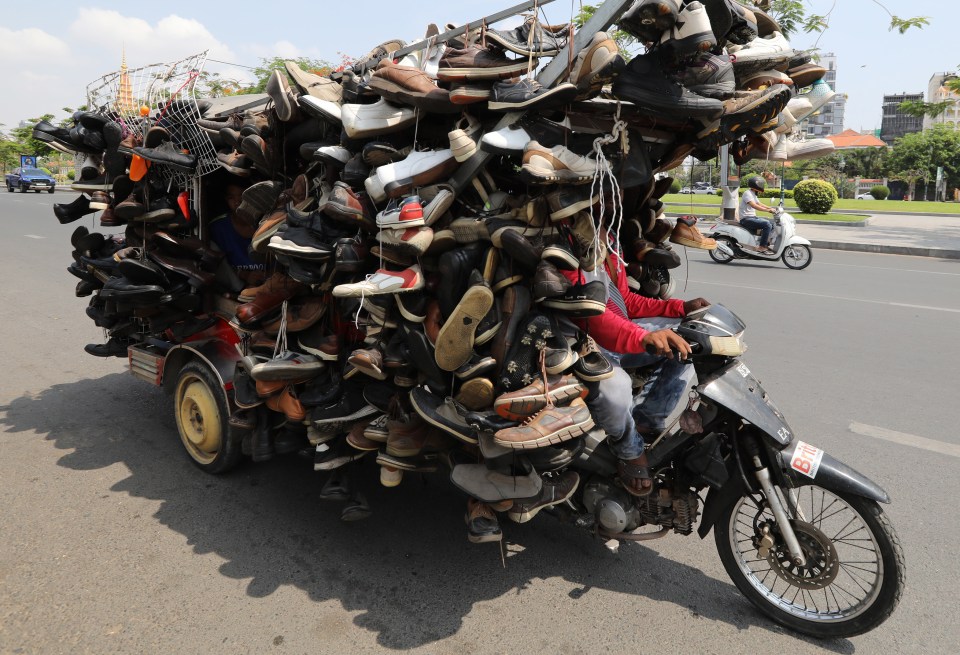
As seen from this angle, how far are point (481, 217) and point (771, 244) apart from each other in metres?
11.0

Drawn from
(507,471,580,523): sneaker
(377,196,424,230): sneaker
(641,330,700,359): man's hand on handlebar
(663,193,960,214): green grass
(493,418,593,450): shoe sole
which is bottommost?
(663,193,960,214): green grass

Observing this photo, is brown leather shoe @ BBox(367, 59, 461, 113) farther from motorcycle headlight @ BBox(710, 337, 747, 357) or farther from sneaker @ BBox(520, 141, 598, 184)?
motorcycle headlight @ BBox(710, 337, 747, 357)

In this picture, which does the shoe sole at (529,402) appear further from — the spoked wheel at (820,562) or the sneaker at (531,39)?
the sneaker at (531,39)

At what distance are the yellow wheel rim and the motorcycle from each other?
185 centimetres

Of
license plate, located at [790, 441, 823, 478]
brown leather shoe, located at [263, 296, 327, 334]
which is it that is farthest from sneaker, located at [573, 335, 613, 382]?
brown leather shoe, located at [263, 296, 327, 334]

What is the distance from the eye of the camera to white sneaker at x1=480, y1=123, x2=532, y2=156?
7.52 ft

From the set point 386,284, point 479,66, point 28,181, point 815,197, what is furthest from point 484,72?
point 28,181

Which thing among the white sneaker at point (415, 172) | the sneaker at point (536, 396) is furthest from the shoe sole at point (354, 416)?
the white sneaker at point (415, 172)

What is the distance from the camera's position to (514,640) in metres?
2.42

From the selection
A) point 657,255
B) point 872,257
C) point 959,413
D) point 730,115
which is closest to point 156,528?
point 657,255

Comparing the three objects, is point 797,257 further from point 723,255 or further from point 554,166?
point 554,166

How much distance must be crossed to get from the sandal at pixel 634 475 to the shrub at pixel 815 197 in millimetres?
23184

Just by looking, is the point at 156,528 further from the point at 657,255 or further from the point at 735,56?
the point at 735,56

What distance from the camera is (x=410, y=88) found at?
2.56 meters
